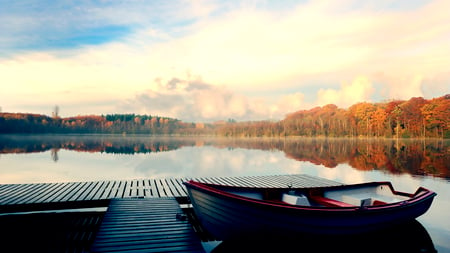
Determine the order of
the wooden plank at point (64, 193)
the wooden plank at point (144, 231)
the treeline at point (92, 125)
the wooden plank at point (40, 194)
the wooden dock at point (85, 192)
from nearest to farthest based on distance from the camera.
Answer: the wooden plank at point (144, 231) < the wooden dock at point (85, 192) < the wooden plank at point (40, 194) < the wooden plank at point (64, 193) < the treeline at point (92, 125)

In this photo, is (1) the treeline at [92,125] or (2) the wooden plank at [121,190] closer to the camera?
(2) the wooden plank at [121,190]

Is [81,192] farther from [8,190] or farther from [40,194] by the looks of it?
[8,190]

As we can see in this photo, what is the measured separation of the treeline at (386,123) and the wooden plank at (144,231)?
77.0 m

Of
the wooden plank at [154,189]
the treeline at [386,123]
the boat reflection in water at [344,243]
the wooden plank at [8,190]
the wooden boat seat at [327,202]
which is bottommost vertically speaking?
the boat reflection in water at [344,243]

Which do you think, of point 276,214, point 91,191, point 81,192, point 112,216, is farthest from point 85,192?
point 276,214

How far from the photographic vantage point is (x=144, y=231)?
6.32 m

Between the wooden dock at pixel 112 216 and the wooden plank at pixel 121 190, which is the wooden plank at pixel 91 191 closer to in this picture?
the wooden dock at pixel 112 216

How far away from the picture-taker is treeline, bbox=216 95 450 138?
69.9m

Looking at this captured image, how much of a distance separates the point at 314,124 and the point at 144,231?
10539cm

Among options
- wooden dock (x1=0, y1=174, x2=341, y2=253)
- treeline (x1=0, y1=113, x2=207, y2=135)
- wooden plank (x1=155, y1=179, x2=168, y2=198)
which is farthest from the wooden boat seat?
treeline (x1=0, y1=113, x2=207, y2=135)

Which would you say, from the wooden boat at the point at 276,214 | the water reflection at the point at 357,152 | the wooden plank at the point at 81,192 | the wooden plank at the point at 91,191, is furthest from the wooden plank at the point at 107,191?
the water reflection at the point at 357,152

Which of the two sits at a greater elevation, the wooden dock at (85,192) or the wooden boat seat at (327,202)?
the wooden boat seat at (327,202)

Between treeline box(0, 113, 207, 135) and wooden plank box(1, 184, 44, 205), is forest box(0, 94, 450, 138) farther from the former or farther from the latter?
wooden plank box(1, 184, 44, 205)

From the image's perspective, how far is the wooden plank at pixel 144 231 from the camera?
18.3 ft
